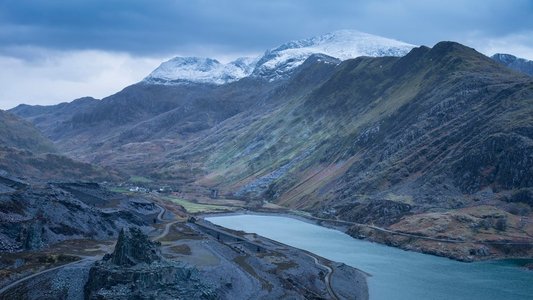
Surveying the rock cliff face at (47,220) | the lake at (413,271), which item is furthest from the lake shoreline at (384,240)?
the rock cliff face at (47,220)

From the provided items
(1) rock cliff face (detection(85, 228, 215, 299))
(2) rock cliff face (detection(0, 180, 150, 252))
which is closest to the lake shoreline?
(2) rock cliff face (detection(0, 180, 150, 252))

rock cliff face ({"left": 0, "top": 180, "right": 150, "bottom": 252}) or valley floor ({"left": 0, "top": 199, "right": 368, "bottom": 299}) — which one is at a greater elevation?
rock cliff face ({"left": 0, "top": 180, "right": 150, "bottom": 252})

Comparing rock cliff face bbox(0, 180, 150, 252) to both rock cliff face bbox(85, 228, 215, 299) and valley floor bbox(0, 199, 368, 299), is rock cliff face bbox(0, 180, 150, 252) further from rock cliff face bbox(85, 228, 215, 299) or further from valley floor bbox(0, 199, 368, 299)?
rock cliff face bbox(85, 228, 215, 299)

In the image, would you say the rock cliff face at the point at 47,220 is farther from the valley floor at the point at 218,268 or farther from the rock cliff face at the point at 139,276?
the rock cliff face at the point at 139,276

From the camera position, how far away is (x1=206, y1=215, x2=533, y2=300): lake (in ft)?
305

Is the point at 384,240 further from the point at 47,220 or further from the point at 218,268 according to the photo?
the point at 47,220

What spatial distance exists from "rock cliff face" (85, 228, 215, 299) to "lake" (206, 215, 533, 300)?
3488 centimetres

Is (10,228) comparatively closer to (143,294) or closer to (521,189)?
(143,294)

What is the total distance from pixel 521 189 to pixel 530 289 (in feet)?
177

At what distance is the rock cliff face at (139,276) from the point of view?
63.8 meters

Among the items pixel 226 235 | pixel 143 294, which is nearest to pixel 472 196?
pixel 226 235

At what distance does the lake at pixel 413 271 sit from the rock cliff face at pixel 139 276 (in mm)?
34880

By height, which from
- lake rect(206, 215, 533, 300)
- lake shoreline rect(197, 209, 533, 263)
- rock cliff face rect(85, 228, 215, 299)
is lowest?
lake rect(206, 215, 533, 300)

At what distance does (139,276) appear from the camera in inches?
2589
